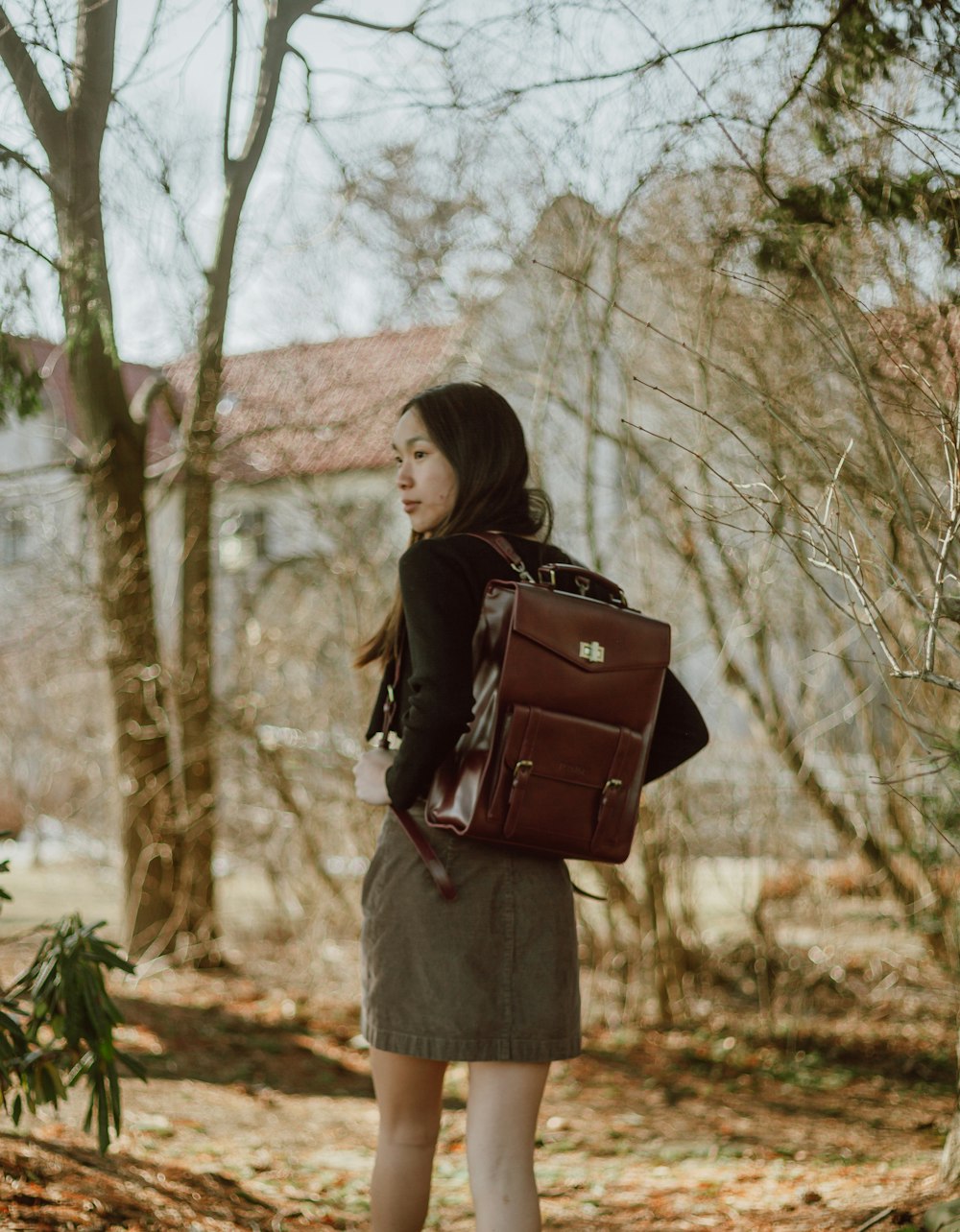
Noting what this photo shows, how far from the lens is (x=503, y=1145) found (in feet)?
7.60

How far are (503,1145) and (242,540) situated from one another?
244 inches

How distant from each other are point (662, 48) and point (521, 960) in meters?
2.29

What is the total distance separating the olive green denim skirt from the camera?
91.7 inches

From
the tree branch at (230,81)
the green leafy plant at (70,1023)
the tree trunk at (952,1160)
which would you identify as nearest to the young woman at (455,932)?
the green leafy plant at (70,1023)

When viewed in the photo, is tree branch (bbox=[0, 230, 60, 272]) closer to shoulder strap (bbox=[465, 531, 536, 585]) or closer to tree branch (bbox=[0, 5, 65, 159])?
tree branch (bbox=[0, 5, 65, 159])

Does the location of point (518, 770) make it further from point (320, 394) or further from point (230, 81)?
point (320, 394)

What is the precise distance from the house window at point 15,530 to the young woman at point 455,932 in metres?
4.75

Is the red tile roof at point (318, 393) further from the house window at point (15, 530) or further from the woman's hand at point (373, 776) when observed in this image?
the woman's hand at point (373, 776)

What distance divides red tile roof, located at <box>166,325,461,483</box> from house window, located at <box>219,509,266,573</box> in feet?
3.34

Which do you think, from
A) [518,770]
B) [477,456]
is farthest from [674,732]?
[477,456]

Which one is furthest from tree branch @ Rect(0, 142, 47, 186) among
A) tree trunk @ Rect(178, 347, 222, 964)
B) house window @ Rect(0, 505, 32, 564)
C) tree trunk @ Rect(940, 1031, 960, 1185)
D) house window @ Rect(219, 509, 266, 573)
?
house window @ Rect(219, 509, 266, 573)

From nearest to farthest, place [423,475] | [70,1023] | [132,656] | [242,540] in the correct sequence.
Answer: [423,475] → [70,1023] → [132,656] → [242,540]

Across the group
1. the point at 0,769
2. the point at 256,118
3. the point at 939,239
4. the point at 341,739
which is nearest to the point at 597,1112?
the point at 341,739

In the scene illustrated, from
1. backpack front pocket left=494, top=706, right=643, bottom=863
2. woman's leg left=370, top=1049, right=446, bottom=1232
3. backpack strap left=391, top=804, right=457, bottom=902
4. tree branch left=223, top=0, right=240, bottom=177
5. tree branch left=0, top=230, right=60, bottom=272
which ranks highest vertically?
tree branch left=223, top=0, right=240, bottom=177
